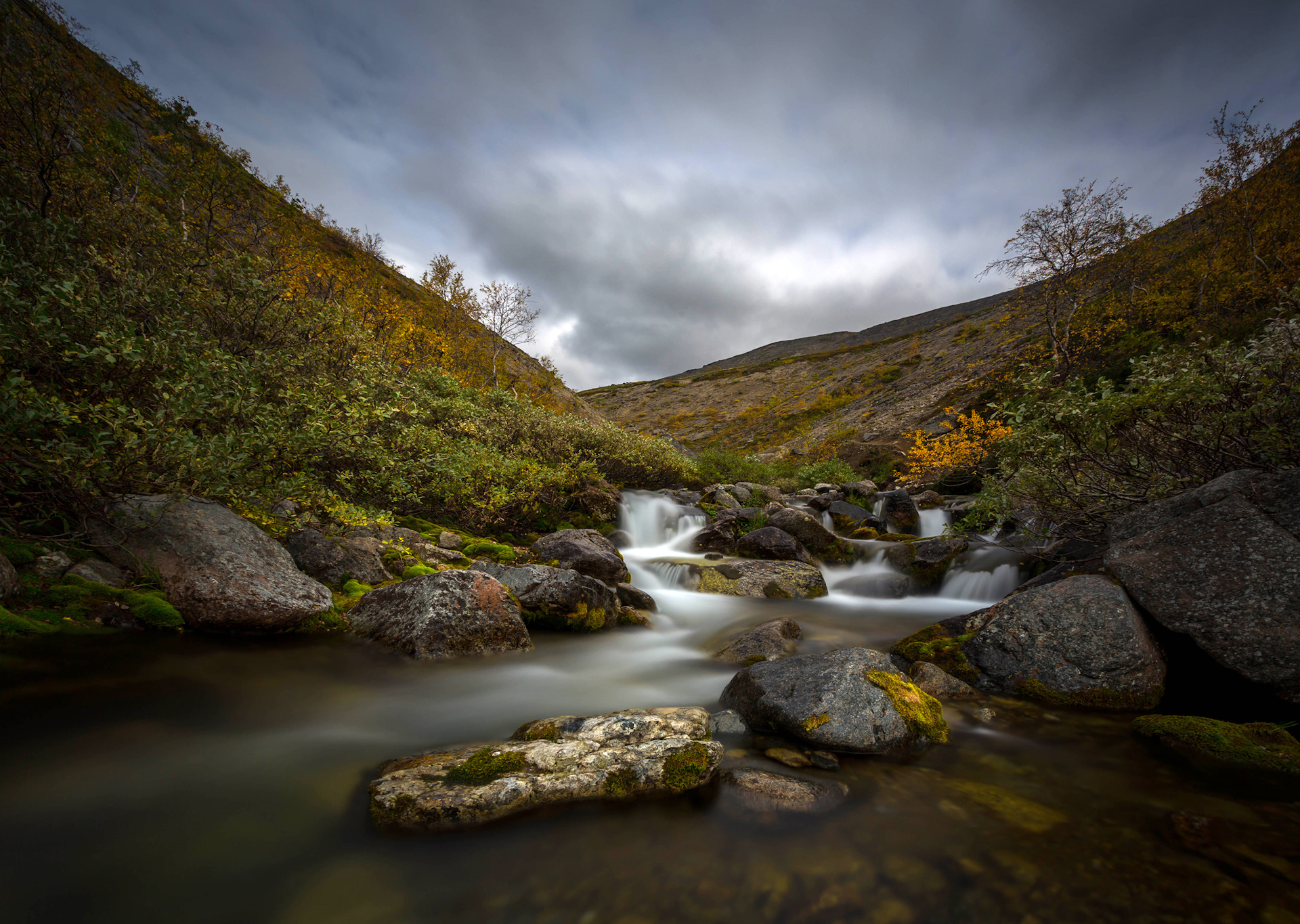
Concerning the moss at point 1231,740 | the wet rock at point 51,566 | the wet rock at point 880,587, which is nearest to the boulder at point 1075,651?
the moss at point 1231,740

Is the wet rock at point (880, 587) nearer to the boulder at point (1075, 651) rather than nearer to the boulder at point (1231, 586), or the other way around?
the boulder at point (1075, 651)

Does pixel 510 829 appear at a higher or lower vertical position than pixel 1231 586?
lower

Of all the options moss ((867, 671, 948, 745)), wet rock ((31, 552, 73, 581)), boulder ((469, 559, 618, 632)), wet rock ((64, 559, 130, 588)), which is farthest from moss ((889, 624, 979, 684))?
wet rock ((31, 552, 73, 581))

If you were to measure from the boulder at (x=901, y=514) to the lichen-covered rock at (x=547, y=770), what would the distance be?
51.4 feet

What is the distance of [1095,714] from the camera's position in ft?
17.2

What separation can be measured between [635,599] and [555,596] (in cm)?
223

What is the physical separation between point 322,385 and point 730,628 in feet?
27.3

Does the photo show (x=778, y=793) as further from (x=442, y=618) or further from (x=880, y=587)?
(x=880, y=587)

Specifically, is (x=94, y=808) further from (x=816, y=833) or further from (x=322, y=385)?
(x=322, y=385)

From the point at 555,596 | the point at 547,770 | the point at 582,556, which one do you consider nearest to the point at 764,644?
the point at 555,596

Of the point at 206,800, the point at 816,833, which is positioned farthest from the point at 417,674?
the point at 816,833

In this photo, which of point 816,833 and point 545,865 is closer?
point 545,865

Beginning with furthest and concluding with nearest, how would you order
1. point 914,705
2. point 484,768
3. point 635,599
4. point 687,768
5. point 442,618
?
point 635,599, point 442,618, point 914,705, point 687,768, point 484,768

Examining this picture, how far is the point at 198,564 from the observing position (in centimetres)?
580
